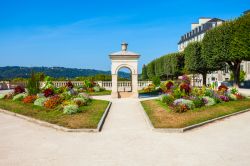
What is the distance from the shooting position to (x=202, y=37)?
8569 centimetres

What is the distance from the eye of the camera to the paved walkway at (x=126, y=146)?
30.3 ft

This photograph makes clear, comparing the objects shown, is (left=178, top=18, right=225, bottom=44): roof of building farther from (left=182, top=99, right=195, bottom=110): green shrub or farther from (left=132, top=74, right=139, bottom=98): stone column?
(left=182, top=99, right=195, bottom=110): green shrub

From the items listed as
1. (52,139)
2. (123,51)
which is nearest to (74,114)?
(52,139)

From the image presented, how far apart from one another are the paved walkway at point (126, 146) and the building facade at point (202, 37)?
43.1 metres

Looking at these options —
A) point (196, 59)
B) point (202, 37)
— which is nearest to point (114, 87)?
point (196, 59)

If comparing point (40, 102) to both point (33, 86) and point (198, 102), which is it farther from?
point (198, 102)

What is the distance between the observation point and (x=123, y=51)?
103 ft

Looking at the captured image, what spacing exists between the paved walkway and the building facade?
43.1 metres

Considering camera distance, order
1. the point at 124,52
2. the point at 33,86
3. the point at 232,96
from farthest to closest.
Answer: the point at 124,52
the point at 33,86
the point at 232,96

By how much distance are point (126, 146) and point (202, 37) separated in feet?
261

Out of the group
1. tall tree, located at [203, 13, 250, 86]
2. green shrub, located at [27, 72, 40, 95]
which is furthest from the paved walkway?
tall tree, located at [203, 13, 250, 86]

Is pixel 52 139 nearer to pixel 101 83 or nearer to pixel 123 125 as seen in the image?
pixel 123 125

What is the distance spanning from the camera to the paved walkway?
9.23m

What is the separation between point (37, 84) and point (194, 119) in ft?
57.8
